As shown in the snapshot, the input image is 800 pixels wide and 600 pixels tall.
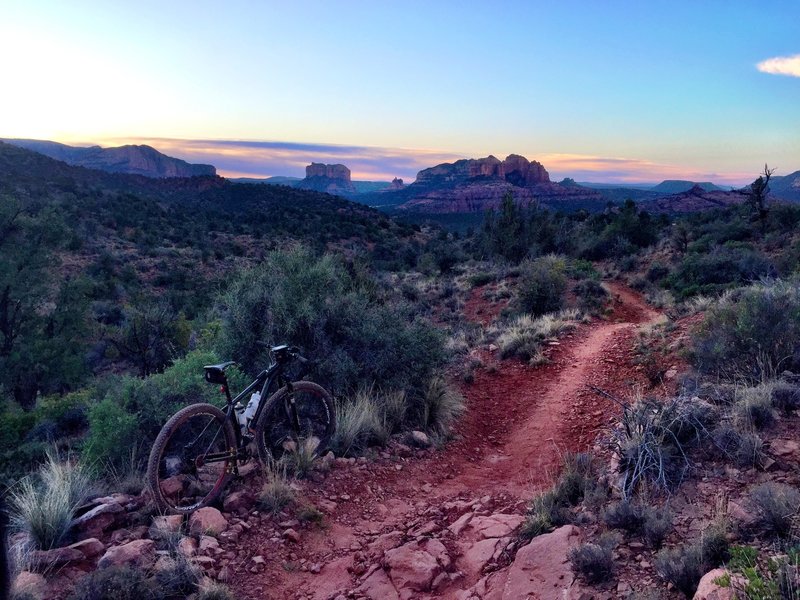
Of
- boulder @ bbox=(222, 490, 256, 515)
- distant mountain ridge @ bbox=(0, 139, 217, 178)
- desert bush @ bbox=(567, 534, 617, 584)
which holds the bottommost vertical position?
boulder @ bbox=(222, 490, 256, 515)

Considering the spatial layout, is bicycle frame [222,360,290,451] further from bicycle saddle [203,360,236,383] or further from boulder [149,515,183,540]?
boulder [149,515,183,540]

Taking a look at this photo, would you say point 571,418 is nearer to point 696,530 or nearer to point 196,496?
point 696,530

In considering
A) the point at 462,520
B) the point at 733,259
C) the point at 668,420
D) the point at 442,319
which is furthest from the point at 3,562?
the point at 733,259

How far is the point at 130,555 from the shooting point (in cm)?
343

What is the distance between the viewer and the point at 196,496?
4293 mm

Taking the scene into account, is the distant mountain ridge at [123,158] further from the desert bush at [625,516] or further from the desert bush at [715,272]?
the desert bush at [625,516]

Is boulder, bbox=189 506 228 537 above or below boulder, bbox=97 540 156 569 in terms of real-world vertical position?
below

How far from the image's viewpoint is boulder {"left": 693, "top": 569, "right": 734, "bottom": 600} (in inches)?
95.0

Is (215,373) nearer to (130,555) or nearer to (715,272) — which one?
(130,555)

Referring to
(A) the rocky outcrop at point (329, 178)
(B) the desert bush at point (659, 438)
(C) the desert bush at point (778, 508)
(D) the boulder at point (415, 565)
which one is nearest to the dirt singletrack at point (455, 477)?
(D) the boulder at point (415, 565)

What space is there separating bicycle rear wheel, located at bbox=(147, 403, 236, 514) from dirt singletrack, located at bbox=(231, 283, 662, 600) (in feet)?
1.94

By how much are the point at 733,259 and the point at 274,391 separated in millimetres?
17266

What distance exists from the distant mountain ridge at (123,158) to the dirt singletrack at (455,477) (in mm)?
100087

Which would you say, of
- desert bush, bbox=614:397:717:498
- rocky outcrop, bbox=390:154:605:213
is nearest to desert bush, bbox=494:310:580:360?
desert bush, bbox=614:397:717:498
